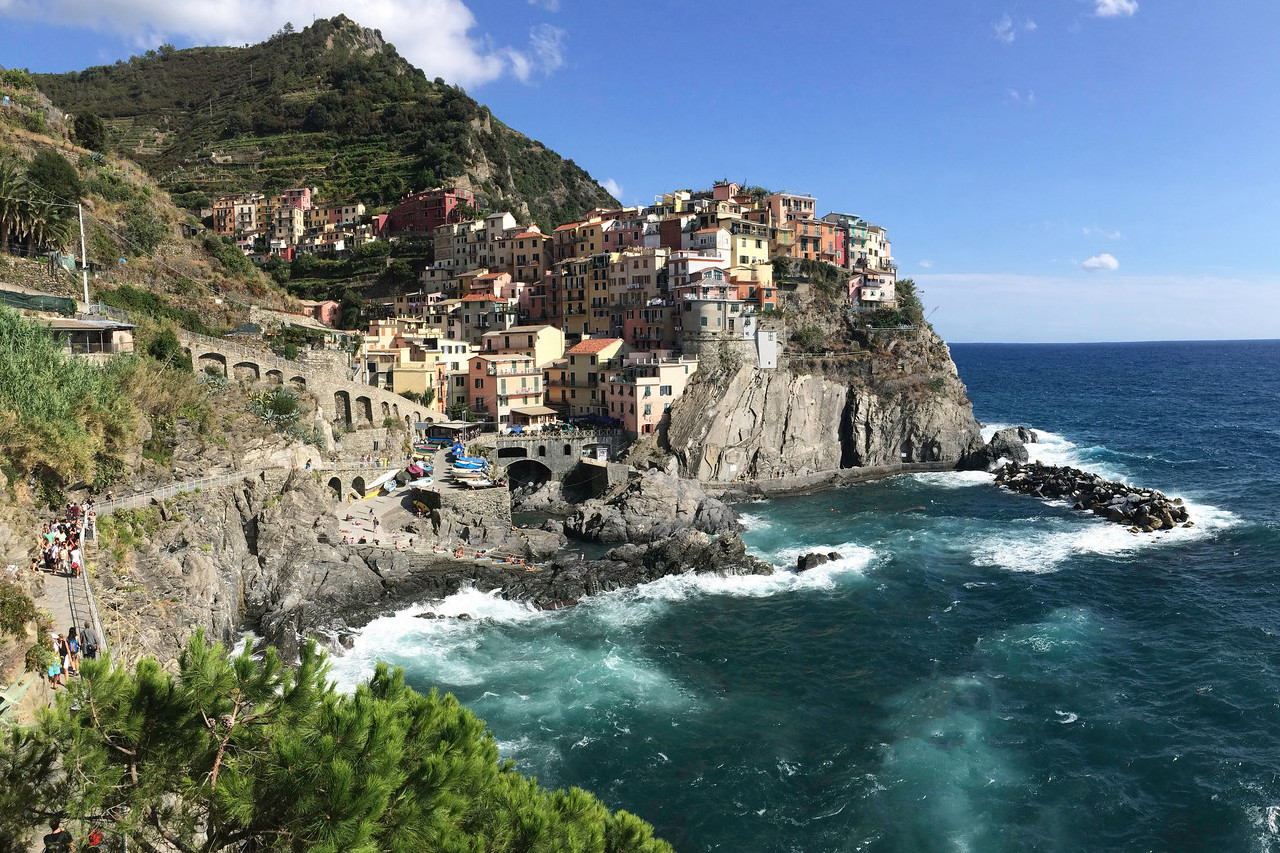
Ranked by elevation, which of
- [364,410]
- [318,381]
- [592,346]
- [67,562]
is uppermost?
[592,346]

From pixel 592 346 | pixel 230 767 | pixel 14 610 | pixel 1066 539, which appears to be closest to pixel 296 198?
pixel 592 346

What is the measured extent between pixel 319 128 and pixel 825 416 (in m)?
108

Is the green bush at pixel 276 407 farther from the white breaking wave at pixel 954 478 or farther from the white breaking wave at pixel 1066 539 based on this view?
the white breaking wave at pixel 954 478

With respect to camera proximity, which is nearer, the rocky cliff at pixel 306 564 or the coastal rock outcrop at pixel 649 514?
the rocky cliff at pixel 306 564

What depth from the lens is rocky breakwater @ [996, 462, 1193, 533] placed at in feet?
162

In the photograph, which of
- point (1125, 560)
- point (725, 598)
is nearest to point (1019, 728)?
point (725, 598)

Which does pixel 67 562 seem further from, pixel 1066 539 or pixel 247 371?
pixel 1066 539

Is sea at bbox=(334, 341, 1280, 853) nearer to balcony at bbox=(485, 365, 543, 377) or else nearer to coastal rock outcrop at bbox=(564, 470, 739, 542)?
coastal rock outcrop at bbox=(564, 470, 739, 542)

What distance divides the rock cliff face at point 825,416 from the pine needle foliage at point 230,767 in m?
51.5

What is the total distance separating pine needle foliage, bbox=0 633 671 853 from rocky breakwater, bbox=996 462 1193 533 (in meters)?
50.5

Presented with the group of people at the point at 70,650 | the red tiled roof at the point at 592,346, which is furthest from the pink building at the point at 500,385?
the group of people at the point at 70,650

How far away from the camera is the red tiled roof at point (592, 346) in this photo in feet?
223

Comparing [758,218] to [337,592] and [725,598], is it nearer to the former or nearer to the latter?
[725,598]

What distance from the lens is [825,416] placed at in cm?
6819
